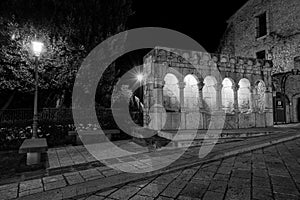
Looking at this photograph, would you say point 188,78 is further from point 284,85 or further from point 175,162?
point 284,85

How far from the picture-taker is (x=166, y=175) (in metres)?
3.59

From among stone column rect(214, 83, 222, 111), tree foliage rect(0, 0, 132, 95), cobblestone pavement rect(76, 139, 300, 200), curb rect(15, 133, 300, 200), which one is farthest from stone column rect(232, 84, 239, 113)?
tree foliage rect(0, 0, 132, 95)

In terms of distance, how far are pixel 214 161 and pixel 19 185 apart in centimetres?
404

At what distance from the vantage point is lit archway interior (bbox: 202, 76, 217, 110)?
878 centimetres

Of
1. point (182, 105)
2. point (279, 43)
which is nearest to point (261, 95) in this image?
point (182, 105)

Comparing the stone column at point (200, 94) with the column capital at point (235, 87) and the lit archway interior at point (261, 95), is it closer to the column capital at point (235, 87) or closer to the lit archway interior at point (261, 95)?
the column capital at point (235, 87)

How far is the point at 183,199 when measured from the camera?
260 cm

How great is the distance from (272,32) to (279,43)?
1240 mm

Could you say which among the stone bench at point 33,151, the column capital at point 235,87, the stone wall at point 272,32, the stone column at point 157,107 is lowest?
the stone bench at point 33,151

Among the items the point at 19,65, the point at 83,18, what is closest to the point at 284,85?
the point at 83,18

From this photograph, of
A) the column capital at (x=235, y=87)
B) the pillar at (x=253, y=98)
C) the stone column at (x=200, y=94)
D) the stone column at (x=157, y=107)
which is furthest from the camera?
the pillar at (x=253, y=98)

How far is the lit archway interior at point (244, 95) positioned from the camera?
364 inches

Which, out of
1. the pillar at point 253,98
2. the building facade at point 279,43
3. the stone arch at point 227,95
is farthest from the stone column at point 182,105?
the building facade at point 279,43

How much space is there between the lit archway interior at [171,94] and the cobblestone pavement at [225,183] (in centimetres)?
410
